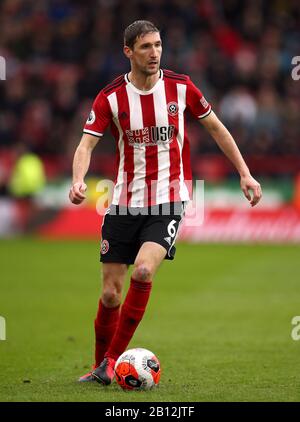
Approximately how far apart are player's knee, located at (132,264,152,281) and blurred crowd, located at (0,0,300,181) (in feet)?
37.6

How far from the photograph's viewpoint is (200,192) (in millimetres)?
16375

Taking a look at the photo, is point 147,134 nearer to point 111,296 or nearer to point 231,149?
point 231,149

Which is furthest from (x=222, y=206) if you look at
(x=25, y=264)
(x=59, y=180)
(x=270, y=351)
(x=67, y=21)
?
(x=270, y=351)

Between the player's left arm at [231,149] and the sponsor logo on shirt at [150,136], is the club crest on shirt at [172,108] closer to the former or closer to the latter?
the sponsor logo on shirt at [150,136]

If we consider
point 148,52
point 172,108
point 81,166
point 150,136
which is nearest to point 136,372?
point 81,166

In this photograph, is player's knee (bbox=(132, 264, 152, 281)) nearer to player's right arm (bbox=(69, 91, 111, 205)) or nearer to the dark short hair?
player's right arm (bbox=(69, 91, 111, 205))

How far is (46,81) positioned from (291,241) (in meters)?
6.50

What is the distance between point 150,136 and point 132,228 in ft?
2.13

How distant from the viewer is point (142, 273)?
623 centimetres

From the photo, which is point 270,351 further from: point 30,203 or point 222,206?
point 30,203

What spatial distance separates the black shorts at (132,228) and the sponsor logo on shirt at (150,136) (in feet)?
1.45

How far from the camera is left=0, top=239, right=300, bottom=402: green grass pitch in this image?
6.24 meters

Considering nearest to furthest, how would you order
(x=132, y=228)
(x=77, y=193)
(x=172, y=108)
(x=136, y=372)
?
(x=77, y=193), (x=136, y=372), (x=132, y=228), (x=172, y=108)
